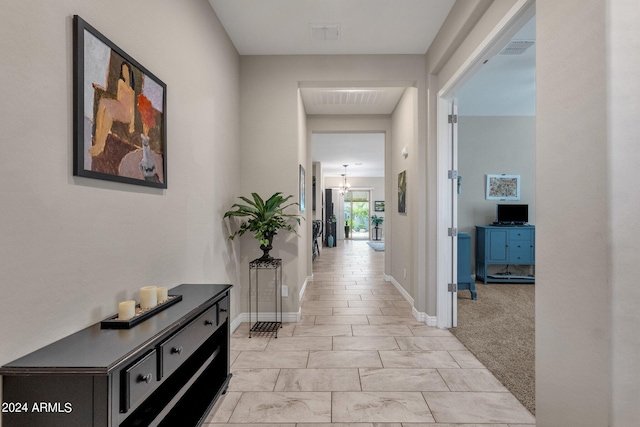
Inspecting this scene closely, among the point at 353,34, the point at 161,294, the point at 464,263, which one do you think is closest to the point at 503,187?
the point at 464,263

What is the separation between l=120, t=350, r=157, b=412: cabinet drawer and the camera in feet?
3.71

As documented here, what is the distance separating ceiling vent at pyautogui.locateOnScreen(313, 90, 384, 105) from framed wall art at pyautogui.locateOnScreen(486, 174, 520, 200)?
9.18ft

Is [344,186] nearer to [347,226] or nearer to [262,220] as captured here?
[347,226]

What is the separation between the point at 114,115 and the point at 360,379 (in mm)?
2319

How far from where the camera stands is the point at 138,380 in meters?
1.21

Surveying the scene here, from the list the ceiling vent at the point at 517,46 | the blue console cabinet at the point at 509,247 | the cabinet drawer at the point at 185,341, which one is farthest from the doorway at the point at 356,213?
the cabinet drawer at the point at 185,341

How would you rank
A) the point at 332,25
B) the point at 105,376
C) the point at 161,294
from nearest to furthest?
the point at 105,376 → the point at 161,294 → the point at 332,25

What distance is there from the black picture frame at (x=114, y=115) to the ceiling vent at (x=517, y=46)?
3639 millimetres

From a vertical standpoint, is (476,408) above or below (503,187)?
below

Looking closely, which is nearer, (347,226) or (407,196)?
(407,196)

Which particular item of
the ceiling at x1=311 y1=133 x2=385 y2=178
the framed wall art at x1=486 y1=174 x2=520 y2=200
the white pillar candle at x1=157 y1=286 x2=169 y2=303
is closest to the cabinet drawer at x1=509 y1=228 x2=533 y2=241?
the framed wall art at x1=486 y1=174 x2=520 y2=200

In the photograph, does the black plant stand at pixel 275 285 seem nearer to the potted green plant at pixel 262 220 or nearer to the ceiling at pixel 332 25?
the potted green plant at pixel 262 220

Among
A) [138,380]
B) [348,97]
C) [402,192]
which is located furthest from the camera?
[402,192]

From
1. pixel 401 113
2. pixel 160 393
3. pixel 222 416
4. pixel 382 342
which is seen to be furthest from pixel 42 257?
pixel 401 113
